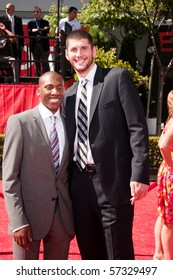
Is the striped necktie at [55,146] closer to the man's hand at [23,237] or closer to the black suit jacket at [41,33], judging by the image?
the man's hand at [23,237]

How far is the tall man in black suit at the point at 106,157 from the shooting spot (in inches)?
145

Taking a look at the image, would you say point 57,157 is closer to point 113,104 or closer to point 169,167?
point 113,104

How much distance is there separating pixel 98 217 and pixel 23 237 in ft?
1.59

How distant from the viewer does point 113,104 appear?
3744mm

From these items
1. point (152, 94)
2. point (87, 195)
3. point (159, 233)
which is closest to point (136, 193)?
point (87, 195)

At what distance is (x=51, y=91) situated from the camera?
12.1 feet

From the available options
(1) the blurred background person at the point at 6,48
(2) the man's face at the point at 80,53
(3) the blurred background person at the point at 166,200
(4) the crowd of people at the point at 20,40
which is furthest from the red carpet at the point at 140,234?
(4) the crowd of people at the point at 20,40

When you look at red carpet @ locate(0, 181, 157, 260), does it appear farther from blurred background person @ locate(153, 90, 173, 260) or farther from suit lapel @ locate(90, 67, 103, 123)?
suit lapel @ locate(90, 67, 103, 123)

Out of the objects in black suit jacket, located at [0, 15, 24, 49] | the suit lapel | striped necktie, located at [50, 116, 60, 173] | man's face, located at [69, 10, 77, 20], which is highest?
man's face, located at [69, 10, 77, 20]

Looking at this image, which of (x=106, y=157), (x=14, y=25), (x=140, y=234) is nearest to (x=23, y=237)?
(x=106, y=157)

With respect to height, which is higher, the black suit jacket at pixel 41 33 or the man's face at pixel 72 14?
the man's face at pixel 72 14

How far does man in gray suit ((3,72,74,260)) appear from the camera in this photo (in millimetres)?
3613

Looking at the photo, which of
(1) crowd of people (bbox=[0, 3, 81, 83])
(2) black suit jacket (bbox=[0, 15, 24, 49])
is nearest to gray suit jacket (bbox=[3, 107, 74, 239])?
(1) crowd of people (bbox=[0, 3, 81, 83])
